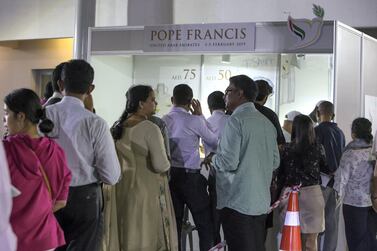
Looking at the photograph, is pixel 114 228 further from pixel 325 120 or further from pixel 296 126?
pixel 325 120

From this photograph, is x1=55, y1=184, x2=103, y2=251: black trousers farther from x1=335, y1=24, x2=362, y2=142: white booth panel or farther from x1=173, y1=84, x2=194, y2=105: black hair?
x1=335, y1=24, x2=362, y2=142: white booth panel

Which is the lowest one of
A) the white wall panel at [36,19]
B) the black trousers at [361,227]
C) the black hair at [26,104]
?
the black trousers at [361,227]

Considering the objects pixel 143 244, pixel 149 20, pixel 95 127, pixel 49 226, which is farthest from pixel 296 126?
pixel 149 20

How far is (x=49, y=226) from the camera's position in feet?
7.85

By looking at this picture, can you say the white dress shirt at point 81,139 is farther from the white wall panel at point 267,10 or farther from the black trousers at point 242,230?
the white wall panel at point 267,10

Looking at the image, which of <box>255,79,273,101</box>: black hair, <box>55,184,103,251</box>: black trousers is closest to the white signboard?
<box>255,79,273,101</box>: black hair

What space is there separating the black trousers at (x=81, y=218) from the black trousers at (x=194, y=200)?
1310 mm

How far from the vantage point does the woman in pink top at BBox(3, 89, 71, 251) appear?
2314 millimetres

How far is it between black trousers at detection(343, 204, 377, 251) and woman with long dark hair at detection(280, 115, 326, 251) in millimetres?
475

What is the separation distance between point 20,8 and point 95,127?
5.13 metres

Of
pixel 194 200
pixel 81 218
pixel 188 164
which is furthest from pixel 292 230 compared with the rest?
pixel 81 218

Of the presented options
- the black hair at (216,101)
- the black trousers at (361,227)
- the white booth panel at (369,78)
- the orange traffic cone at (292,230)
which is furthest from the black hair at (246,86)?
the white booth panel at (369,78)

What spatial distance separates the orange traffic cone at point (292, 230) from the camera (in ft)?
12.4

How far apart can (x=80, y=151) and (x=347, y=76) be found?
3.14 m
